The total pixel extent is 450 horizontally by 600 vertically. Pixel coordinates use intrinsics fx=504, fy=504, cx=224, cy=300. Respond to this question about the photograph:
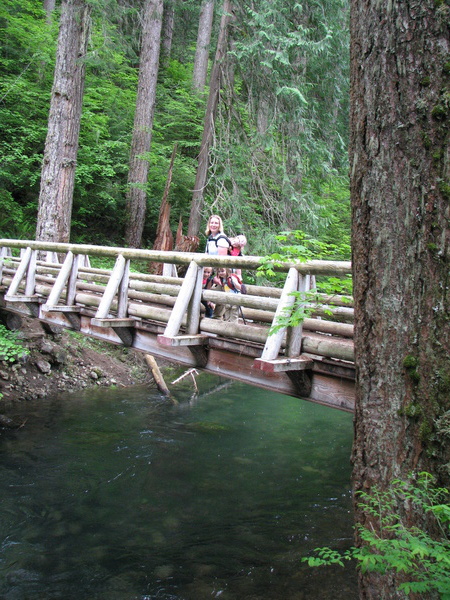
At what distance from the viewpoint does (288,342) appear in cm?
471

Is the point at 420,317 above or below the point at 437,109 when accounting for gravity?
below

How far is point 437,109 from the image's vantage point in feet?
9.00

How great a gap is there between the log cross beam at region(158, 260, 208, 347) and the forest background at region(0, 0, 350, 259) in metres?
5.15

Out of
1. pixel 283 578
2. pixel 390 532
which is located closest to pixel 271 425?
pixel 283 578

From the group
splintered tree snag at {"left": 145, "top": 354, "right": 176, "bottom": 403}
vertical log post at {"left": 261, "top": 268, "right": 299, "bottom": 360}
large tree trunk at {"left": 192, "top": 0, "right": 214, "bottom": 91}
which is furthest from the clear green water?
large tree trunk at {"left": 192, "top": 0, "right": 214, "bottom": 91}

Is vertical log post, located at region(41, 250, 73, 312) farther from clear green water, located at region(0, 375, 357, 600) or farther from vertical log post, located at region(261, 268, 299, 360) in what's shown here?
vertical log post, located at region(261, 268, 299, 360)

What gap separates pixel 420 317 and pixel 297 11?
12.7 metres

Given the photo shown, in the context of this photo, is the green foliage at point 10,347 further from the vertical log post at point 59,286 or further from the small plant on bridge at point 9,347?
the vertical log post at point 59,286

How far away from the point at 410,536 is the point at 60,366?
32.2 ft

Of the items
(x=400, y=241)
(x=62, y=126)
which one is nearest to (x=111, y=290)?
(x=400, y=241)

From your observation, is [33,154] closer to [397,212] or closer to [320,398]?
[320,398]

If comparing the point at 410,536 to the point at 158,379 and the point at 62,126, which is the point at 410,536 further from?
the point at 62,126

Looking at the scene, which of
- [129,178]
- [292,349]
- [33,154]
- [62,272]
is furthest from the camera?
[129,178]

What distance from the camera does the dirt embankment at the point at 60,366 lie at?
10.3 metres
